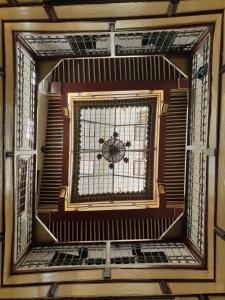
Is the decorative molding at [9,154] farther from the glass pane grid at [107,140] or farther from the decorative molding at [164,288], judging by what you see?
the decorative molding at [164,288]

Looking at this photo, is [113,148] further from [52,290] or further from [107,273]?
[52,290]

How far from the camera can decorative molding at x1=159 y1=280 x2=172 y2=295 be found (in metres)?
6.50

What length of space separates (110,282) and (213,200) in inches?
112

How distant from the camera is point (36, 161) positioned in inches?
379

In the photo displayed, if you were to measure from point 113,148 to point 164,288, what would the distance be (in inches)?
211

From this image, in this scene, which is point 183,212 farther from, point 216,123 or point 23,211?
point 23,211

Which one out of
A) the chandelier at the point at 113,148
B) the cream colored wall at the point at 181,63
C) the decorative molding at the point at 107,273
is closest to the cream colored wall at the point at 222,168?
the decorative molding at the point at 107,273

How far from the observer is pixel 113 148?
11.1 m

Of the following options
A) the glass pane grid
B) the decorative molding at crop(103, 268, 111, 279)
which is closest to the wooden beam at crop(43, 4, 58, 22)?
the glass pane grid

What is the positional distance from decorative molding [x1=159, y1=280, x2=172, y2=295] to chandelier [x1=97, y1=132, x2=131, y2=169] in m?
4.94

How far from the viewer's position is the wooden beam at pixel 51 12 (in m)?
6.14

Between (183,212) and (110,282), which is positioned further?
(183,212)

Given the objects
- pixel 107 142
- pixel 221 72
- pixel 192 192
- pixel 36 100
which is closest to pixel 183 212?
pixel 192 192

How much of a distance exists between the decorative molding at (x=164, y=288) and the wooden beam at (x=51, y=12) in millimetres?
5806
